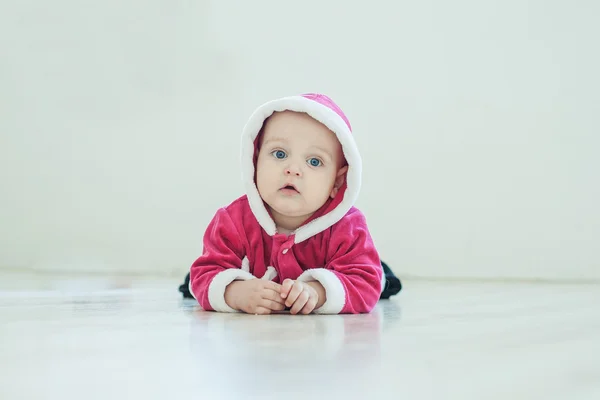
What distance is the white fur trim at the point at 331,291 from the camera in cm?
117

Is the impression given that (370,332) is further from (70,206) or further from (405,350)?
(70,206)

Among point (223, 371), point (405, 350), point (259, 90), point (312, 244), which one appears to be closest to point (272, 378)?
point (223, 371)

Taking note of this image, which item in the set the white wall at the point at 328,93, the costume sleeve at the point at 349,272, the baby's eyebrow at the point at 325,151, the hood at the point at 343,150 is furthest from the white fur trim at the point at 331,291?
the white wall at the point at 328,93

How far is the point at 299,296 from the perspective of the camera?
1134 mm

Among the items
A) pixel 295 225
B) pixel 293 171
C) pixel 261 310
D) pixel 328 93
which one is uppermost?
pixel 328 93

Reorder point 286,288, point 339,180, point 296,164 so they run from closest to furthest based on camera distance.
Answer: point 286,288
point 296,164
point 339,180

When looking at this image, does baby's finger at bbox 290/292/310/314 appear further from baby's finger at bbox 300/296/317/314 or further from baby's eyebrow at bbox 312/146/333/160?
baby's eyebrow at bbox 312/146/333/160

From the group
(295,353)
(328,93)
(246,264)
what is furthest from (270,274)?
(328,93)

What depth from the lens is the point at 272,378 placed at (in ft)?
1.85

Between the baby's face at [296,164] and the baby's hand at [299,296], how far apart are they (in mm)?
162

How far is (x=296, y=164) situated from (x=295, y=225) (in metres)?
0.14

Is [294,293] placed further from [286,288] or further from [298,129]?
[298,129]

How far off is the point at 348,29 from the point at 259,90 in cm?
43

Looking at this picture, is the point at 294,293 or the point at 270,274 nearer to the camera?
the point at 294,293
